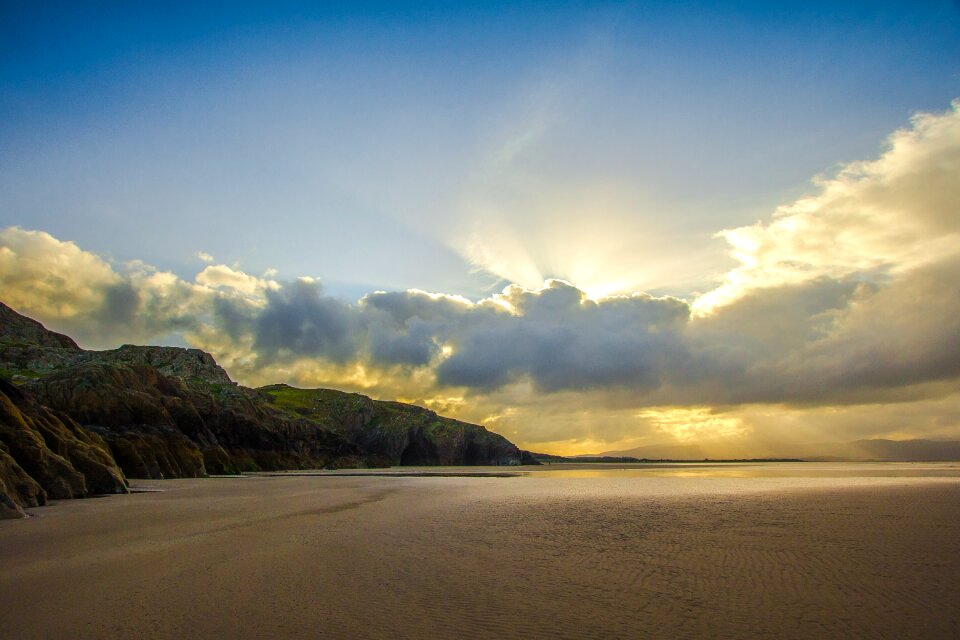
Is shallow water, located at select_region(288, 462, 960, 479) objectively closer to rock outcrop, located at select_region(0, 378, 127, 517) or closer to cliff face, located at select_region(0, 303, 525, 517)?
cliff face, located at select_region(0, 303, 525, 517)

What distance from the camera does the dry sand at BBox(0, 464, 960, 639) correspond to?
9664 mm

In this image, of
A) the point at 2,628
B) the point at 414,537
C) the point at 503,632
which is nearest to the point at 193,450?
the point at 414,537

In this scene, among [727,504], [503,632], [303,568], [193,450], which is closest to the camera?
[503,632]

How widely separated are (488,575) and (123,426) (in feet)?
241

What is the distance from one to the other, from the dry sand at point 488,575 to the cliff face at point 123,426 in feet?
38.3

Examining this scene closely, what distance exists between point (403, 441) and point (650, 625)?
18711 centimetres

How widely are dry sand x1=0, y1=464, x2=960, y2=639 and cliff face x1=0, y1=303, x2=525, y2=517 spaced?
38.3 feet

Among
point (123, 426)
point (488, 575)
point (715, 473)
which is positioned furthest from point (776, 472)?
point (123, 426)

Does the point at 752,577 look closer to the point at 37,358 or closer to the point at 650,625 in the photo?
the point at 650,625

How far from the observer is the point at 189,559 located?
1577 centimetres

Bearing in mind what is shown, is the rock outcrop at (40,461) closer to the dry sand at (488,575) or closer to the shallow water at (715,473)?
the dry sand at (488,575)

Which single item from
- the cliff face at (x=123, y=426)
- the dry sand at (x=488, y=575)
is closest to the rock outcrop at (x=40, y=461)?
the cliff face at (x=123, y=426)

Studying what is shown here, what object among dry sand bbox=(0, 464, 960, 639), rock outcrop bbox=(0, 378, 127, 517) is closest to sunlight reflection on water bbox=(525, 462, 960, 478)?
dry sand bbox=(0, 464, 960, 639)

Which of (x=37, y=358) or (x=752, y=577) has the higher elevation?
(x=37, y=358)
